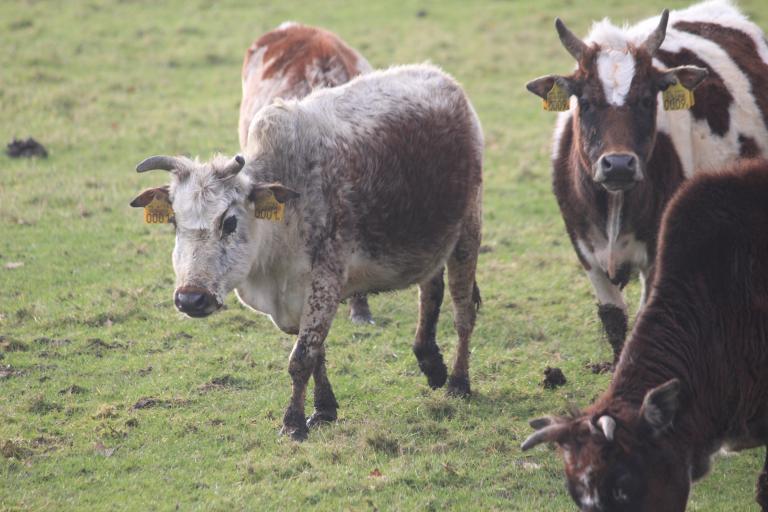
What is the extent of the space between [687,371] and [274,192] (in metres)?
2.89

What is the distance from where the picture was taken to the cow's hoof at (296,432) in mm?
7246

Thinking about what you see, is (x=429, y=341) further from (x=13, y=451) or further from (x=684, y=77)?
(x=13, y=451)

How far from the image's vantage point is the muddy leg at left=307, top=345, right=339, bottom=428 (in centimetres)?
766

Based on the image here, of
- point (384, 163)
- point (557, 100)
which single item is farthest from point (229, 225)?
point (557, 100)

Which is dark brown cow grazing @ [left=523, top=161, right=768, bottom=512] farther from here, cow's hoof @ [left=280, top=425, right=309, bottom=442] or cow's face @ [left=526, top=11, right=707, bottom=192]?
cow's hoof @ [left=280, top=425, right=309, bottom=442]

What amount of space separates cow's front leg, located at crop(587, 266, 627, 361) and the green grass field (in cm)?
38

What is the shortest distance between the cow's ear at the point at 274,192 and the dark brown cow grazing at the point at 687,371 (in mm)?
2414

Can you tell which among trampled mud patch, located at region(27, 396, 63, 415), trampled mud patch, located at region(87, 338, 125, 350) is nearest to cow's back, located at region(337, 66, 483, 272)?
trampled mud patch, located at region(27, 396, 63, 415)

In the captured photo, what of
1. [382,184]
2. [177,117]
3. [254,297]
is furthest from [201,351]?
[177,117]

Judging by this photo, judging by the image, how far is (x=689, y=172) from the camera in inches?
312

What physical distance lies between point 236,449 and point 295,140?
6.88 feet

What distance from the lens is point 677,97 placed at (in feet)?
25.3

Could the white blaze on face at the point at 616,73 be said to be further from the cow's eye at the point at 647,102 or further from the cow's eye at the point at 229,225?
the cow's eye at the point at 229,225

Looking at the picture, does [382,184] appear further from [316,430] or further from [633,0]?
[633,0]
